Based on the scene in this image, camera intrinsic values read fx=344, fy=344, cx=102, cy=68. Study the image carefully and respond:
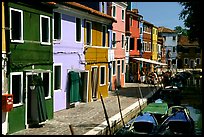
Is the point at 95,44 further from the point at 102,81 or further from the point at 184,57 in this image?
the point at 184,57

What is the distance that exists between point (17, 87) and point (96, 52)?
8755 mm

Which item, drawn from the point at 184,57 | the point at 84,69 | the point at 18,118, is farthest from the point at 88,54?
the point at 184,57

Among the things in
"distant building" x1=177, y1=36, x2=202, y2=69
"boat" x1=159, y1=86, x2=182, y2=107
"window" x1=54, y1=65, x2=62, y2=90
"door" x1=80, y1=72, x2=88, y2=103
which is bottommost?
"boat" x1=159, y1=86, x2=182, y2=107

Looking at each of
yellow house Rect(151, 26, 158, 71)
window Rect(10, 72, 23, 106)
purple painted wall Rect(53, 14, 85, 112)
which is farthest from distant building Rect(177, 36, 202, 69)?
window Rect(10, 72, 23, 106)

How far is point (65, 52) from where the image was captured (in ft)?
48.1

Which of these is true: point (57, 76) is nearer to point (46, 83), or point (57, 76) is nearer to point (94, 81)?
point (46, 83)

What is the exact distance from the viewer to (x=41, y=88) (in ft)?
36.2

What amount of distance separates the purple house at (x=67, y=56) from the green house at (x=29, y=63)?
1.35m

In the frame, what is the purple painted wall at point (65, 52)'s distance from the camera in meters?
13.8

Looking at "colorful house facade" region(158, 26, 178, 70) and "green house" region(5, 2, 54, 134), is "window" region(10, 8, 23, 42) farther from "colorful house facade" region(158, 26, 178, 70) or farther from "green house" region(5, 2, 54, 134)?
"colorful house facade" region(158, 26, 178, 70)

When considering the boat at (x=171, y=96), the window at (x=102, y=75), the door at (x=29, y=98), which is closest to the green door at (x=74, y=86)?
the window at (x=102, y=75)

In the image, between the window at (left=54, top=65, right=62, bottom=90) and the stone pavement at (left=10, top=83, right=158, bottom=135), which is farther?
the window at (left=54, top=65, right=62, bottom=90)

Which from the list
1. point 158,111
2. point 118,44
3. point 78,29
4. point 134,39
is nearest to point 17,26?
point 78,29

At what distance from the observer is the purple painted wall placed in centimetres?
1384
